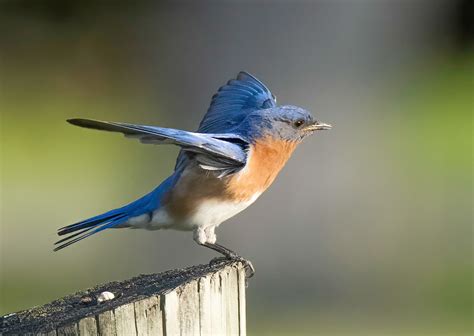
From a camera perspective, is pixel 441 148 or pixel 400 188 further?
pixel 441 148

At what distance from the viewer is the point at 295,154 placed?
938 centimetres

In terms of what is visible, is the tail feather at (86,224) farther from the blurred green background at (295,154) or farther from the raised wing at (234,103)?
the blurred green background at (295,154)

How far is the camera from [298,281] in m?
8.65

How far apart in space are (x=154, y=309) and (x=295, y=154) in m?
6.75

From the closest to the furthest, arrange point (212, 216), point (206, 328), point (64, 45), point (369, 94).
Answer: point (206, 328), point (212, 216), point (369, 94), point (64, 45)

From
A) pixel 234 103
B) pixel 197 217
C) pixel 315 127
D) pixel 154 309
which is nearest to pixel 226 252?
pixel 197 217

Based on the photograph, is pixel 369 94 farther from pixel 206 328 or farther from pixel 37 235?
pixel 206 328

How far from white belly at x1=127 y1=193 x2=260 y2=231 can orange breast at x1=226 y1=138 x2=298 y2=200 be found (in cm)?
6

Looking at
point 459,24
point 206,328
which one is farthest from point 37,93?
point 206,328

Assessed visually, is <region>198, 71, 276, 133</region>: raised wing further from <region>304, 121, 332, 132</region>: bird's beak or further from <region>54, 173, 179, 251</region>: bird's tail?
<region>54, 173, 179, 251</region>: bird's tail

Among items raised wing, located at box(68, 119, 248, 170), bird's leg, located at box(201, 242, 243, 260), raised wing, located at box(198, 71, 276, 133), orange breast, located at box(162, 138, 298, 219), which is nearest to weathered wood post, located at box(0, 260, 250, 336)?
raised wing, located at box(68, 119, 248, 170)

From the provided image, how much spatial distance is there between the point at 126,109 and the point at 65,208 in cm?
185

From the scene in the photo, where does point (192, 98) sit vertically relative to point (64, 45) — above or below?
below

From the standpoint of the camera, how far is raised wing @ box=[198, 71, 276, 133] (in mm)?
4938
